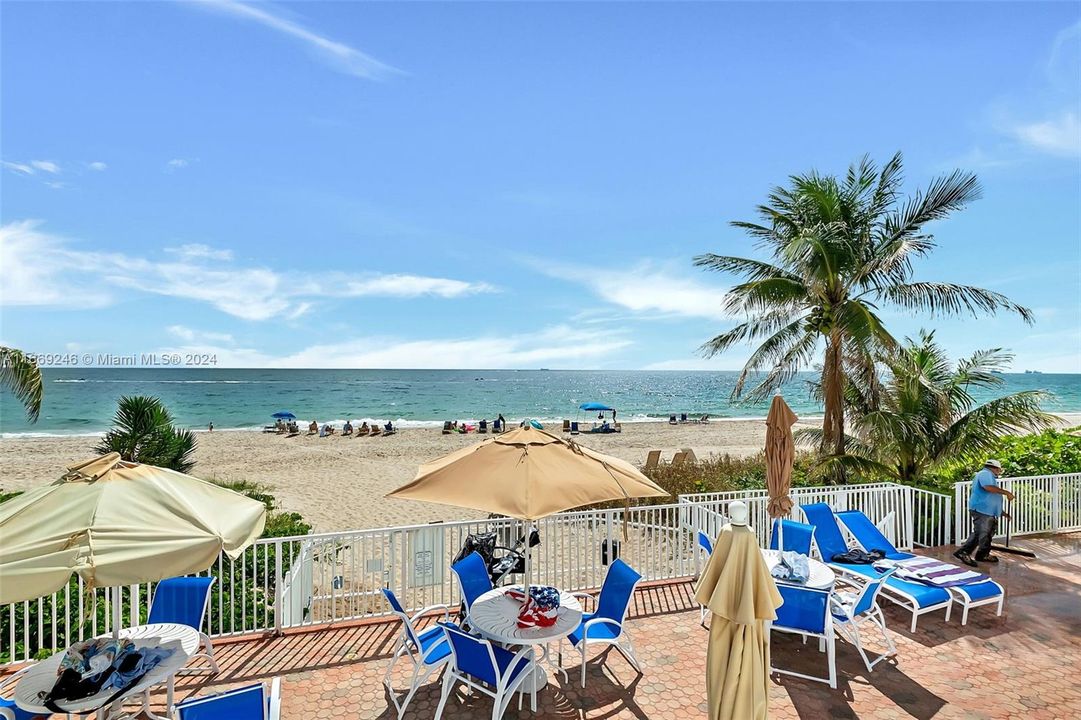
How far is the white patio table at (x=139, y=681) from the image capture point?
3252mm

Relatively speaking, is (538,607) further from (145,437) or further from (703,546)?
(145,437)

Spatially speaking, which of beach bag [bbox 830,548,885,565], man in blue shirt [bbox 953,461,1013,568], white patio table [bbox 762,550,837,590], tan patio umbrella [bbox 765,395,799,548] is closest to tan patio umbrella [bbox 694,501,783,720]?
white patio table [bbox 762,550,837,590]

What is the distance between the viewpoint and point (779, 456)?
609cm

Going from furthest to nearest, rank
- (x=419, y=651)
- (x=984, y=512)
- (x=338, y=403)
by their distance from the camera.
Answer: (x=338, y=403)
(x=984, y=512)
(x=419, y=651)

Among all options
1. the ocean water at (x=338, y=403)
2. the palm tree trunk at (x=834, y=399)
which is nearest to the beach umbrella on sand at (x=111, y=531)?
the palm tree trunk at (x=834, y=399)

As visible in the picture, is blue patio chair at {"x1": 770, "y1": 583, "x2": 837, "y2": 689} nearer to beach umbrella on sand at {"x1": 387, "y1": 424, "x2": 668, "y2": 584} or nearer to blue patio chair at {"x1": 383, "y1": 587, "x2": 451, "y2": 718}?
beach umbrella on sand at {"x1": 387, "y1": 424, "x2": 668, "y2": 584}

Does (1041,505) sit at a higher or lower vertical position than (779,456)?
lower

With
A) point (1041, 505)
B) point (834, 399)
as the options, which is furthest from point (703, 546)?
point (1041, 505)

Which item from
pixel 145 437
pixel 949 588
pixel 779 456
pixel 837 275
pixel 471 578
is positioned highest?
pixel 837 275

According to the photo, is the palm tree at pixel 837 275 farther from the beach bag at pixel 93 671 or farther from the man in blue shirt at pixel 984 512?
the beach bag at pixel 93 671

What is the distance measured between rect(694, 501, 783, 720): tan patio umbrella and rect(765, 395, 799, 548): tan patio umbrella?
2.69 m

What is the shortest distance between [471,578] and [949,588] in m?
5.83

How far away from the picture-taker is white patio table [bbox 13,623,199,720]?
325cm

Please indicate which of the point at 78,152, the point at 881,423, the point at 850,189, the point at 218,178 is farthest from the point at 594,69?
the point at 78,152
